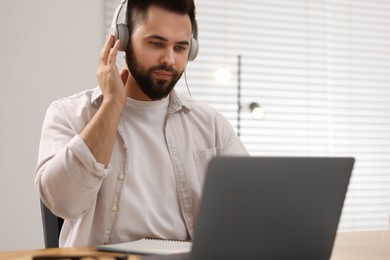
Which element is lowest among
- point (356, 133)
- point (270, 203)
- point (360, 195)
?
point (360, 195)

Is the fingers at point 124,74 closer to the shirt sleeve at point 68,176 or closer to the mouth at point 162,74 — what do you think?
the mouth at point 162,74

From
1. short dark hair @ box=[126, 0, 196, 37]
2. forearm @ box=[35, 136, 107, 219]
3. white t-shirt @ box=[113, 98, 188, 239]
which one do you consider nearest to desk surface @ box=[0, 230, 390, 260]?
forearm @ box=[35, 136, 107, 219]

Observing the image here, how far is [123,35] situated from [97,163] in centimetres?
46

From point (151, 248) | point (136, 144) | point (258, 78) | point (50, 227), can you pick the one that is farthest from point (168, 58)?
point (258, 78)

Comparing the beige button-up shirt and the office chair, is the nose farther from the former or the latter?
the office chair

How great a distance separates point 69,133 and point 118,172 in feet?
0.54

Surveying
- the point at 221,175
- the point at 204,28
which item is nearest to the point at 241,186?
the point at 221,175

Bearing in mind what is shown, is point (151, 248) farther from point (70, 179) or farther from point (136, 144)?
point (136, 144)

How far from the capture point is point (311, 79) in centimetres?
376

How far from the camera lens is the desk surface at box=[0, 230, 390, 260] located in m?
1.05

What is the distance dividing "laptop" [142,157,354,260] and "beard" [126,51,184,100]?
772 millimetres

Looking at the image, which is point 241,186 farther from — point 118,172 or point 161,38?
point 161,38

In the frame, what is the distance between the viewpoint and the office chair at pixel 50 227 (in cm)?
145

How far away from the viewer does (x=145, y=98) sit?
1.62m
